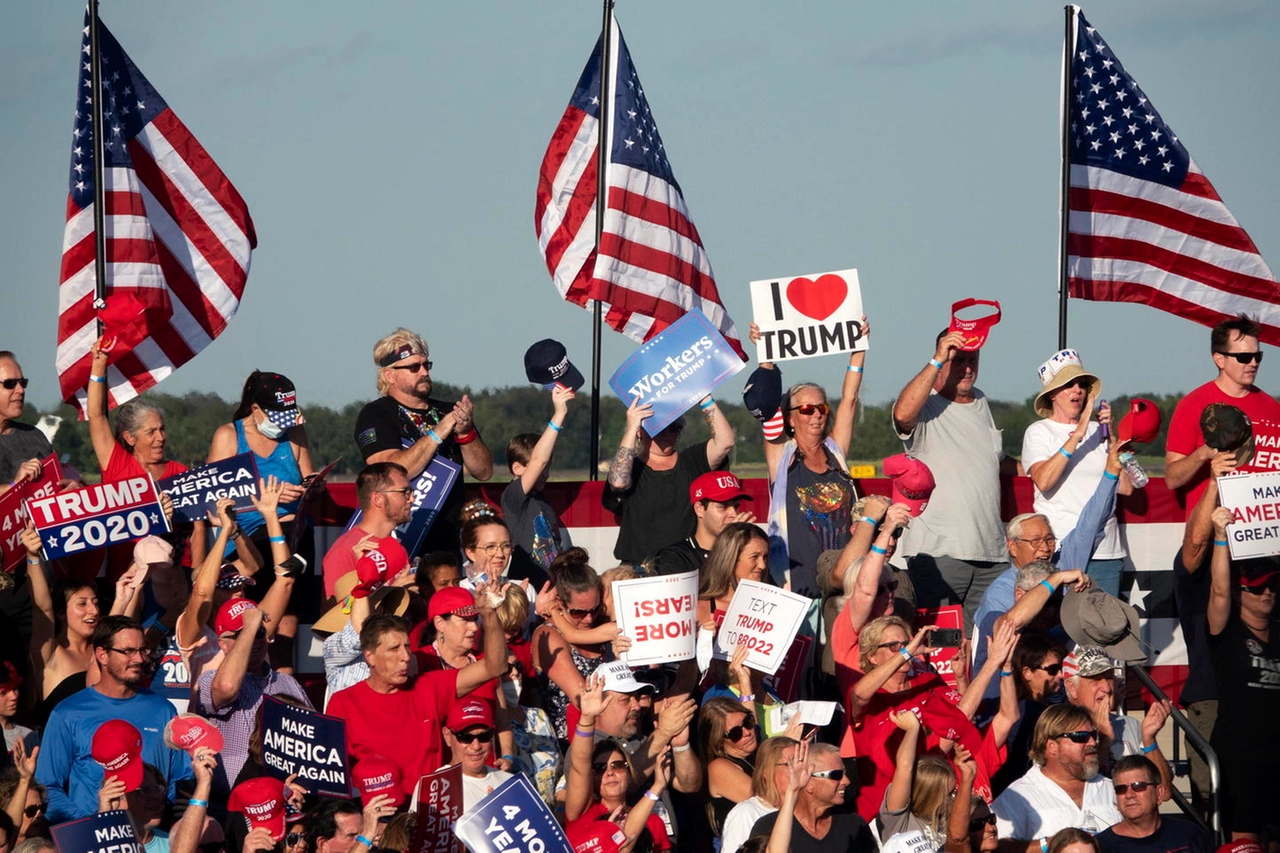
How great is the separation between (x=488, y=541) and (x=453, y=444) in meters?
1.41

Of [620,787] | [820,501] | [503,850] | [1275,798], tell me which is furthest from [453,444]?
[1275,798]

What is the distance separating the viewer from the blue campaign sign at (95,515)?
10391 mm

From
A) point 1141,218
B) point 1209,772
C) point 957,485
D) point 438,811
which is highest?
point 1141,218

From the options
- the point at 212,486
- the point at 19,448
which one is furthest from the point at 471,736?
the point at 19,448

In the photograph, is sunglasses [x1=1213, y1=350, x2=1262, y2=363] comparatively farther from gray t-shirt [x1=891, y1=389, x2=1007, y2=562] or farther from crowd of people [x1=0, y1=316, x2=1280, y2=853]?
gray t-shirt [x1=891, y1=389, x2=1007, y2=562]

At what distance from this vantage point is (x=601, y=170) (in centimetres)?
1426

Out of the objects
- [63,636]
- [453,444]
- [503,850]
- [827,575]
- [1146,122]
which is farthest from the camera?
[1146,122]

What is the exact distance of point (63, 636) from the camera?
10289 mm

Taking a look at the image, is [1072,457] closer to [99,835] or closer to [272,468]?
[272,468]

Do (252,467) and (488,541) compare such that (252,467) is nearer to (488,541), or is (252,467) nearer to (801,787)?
(488,541)

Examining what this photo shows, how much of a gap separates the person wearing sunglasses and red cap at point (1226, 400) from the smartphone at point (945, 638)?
93.8 inches

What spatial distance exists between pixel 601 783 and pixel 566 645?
4.65 ft

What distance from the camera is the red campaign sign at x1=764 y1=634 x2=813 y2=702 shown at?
1073 centimetres

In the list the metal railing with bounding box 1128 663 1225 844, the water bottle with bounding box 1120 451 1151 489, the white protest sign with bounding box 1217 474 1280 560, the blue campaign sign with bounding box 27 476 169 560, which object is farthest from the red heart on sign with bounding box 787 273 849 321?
the blue campaign sign with bounding box 27 476 169 560
